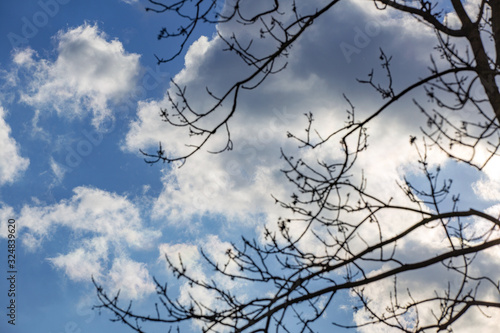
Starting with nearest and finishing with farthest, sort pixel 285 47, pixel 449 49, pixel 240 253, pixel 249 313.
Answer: pixel 249 313
pixel 449 49
pixel 240 253
pixel 285 47

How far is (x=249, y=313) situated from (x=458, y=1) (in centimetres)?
409

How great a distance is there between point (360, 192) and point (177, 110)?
1.90 metres

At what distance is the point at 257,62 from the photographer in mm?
4359

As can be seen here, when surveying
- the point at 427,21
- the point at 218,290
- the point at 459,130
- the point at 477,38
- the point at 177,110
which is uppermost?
the point at 427,21

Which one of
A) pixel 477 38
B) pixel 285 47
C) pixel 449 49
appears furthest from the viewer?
pixel 477 38

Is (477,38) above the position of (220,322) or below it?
above

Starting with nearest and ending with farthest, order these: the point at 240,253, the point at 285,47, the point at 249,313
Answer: the point at 249,313 < the point at 240,253 < the point at 285,47

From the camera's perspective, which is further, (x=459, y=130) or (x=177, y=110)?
(x=177, y=110)

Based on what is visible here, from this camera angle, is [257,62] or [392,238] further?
[257,62]

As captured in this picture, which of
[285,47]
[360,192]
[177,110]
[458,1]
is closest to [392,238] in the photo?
[360,192]

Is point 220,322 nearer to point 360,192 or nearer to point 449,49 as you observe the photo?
point 360,192

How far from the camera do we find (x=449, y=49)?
377cm

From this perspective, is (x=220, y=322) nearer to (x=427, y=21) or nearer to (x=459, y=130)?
(x=459, y=130)

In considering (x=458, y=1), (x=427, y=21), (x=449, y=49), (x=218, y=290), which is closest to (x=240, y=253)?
(x=218, y=290)
